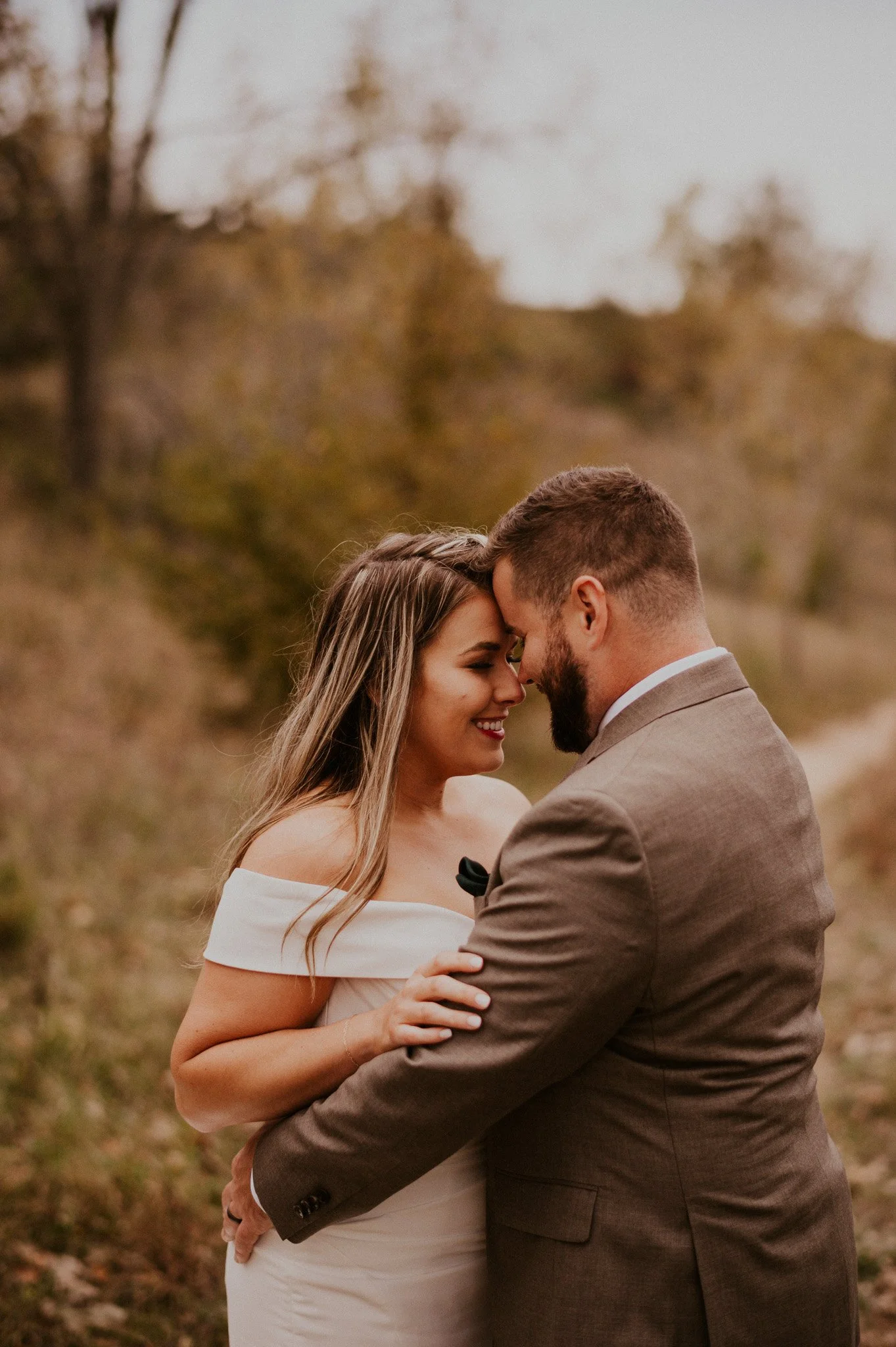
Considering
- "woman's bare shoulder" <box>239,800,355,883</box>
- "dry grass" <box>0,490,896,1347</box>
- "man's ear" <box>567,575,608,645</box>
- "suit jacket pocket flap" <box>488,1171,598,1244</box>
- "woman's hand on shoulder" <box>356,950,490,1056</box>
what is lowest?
"dry grass" <box>0,490,896,1347</box>

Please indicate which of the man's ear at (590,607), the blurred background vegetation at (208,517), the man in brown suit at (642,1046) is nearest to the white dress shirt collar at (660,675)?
the man in brown suit at (642,1046)

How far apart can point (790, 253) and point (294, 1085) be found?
2443 cm

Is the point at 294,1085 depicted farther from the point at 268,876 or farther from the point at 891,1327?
the point at 891,1327

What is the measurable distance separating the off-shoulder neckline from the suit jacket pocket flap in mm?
543

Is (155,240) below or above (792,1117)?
above

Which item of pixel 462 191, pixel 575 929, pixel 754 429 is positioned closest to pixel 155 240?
pixel 462 191

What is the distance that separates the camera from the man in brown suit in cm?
183

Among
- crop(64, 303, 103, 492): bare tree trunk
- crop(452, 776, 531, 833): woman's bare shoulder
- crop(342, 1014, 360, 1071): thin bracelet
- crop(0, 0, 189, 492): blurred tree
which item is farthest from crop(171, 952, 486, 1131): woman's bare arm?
crop(64, 303, 103, 492): bare tree trunk

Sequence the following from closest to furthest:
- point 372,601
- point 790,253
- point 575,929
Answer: point 575,929
point 372,601
point 790,253

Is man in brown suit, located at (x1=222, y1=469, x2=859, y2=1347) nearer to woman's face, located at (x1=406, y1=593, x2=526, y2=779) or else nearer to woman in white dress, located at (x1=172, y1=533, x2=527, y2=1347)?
woman in white dress, located at (x1=172, y1=533, x2=527, y2=1347)

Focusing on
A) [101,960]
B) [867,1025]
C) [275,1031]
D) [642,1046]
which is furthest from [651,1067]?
[101,960]

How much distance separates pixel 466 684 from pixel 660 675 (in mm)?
549

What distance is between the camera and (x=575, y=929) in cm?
180

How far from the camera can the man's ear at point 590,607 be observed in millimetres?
2133
